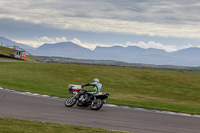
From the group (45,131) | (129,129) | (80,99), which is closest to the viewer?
(45,131)

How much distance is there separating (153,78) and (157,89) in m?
9.76

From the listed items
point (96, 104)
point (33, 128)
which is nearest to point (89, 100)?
point (96, 104)

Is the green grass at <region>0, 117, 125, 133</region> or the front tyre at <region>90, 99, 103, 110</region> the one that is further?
the front tyre at <region>90, 99, 103, 110</region>

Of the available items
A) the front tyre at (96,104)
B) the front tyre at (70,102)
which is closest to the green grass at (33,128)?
the front tyre at (96,104)

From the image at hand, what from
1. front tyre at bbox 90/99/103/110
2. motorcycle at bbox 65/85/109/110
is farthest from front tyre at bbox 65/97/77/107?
front tyre at bbox 90/99/103/110

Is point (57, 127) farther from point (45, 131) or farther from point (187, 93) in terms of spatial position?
point (187, 93)

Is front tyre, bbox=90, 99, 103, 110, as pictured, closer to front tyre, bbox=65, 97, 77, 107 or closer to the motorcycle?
the motorcycle

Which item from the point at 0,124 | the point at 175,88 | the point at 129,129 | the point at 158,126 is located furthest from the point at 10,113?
the point at 175,88

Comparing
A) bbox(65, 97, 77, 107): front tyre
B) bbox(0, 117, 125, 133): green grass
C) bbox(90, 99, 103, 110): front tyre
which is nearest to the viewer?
bbox(0, 117, 125, 133): green grass

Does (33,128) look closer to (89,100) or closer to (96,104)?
(96,104)

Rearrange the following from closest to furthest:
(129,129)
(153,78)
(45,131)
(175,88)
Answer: (45,131) < (129,129) < (175,88) < (153,78)

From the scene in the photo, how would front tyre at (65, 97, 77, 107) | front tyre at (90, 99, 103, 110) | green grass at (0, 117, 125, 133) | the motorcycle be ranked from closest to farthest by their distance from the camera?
green grass at (0, 117, 125, 133) → front tyre at (90, 99, 103, 110) → the motorcycle → front tyre at (65, 97, 77, 107)

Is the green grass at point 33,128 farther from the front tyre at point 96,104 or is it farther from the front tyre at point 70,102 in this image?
the front tyre at point 70,102

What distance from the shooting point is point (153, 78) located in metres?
52.2
